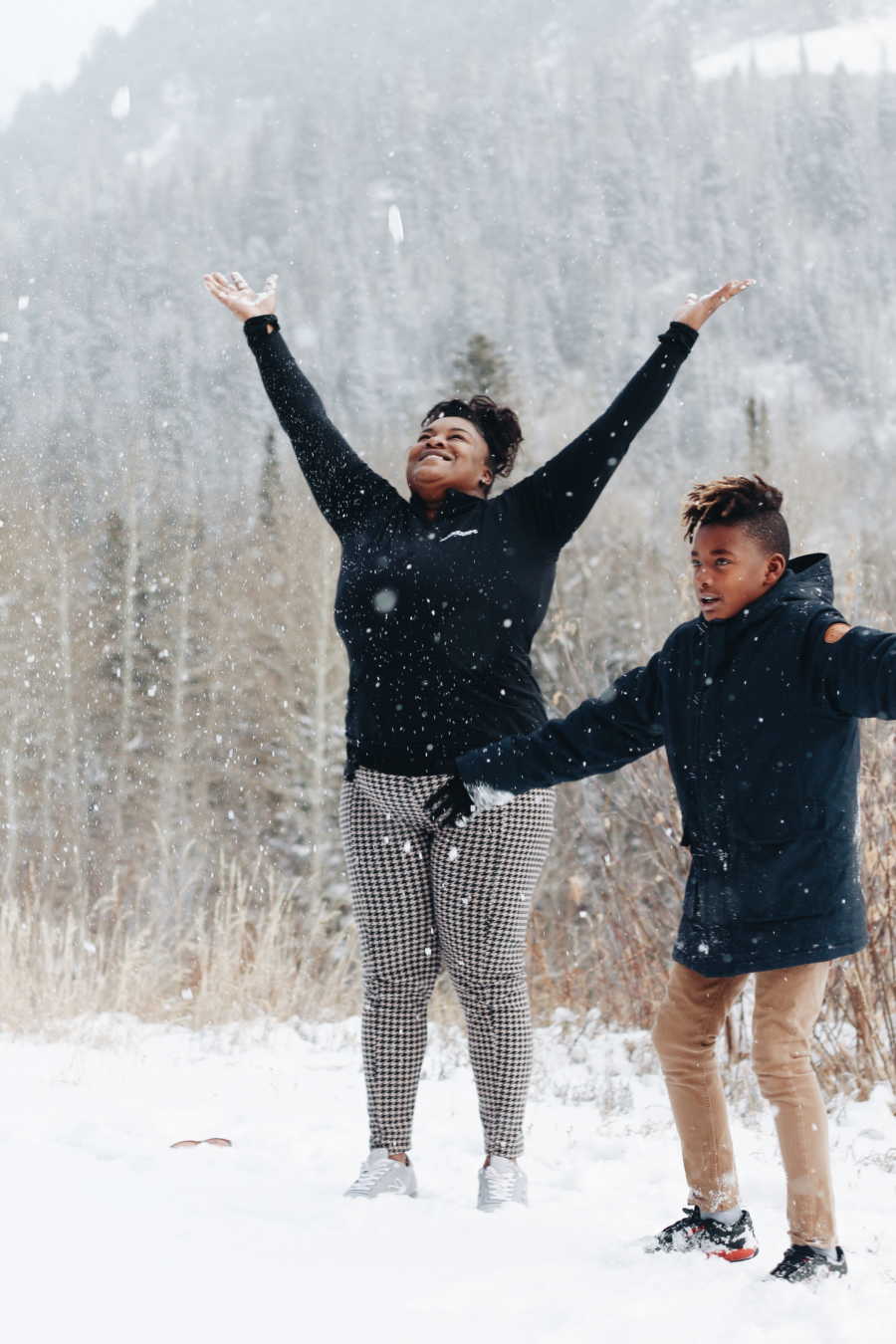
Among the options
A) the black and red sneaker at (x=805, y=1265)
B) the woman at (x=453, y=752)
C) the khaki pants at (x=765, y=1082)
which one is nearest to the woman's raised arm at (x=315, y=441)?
the woman at (x=453, y=752)

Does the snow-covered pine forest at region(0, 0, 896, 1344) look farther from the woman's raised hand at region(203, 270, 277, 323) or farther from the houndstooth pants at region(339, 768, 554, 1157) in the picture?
the woman's raised hand at region(203, 270, 277, 323)

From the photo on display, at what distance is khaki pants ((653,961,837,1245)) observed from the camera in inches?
84.3

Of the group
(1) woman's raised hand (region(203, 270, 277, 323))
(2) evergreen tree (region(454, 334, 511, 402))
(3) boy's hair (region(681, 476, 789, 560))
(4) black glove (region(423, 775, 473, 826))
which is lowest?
(4) black glove (region(423, 775, 473, 826))

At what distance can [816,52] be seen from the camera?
138 meters

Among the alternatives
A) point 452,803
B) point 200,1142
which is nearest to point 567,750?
point 452,803

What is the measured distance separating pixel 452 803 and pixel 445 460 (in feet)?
2.69

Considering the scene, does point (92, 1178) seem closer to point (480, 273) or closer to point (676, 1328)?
point (676, 1328)

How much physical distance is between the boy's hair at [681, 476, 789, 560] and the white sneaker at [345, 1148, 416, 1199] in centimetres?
153

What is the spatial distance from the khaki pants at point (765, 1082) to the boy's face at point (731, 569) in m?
0.69

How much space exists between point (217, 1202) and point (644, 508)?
2027cm

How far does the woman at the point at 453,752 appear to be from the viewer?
2656 millimetres

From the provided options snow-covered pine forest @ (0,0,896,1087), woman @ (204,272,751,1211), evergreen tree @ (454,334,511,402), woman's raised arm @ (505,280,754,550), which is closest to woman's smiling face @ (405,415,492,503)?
woman @ (204,272,751,1211)

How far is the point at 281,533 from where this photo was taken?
76.0ft

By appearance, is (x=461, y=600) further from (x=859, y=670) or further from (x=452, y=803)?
(x=859, y=670)
